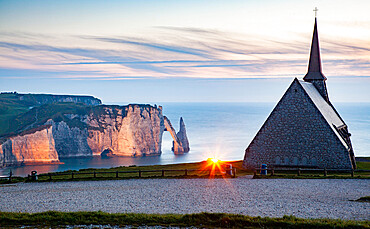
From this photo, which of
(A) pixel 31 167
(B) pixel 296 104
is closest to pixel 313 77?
(B) pixel 296 104

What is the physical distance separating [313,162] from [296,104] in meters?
5.63

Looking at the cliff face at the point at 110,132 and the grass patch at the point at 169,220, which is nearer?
the grass patch at the point at 169,220

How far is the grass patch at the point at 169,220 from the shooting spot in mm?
16016

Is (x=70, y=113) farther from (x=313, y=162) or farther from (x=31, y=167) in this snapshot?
(x=313, y=162)

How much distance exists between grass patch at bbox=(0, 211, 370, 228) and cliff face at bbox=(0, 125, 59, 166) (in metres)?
111

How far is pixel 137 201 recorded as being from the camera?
852 inches

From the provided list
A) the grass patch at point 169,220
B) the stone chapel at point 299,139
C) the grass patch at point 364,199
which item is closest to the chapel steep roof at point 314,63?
the stone chapel at point 299,139

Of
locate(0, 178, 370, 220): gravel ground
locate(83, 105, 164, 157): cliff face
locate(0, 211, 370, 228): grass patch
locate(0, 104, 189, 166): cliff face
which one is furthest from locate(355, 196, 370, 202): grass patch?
locate(83, 105, 164, 157): cliff face

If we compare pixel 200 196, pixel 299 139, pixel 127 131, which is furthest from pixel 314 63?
pixel 127 131

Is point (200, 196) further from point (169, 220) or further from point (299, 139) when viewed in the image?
point (299, 139)

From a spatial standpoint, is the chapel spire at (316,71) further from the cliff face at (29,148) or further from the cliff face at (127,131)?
the cliff face at (127,131)

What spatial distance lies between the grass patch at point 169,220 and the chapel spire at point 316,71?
94.1 ft

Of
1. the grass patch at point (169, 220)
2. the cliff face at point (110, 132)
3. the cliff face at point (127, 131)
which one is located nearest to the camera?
the grass patch at point (169, 220)

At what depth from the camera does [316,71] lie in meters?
43.1
